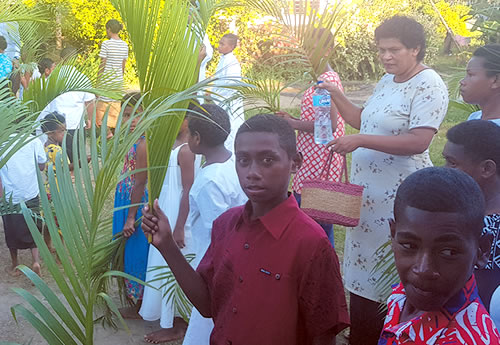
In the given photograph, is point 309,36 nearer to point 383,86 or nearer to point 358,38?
point 383,86

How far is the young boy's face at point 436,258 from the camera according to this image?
4.52 ft

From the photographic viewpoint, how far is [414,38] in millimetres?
3410

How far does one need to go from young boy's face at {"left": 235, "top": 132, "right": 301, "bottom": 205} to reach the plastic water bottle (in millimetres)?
1459

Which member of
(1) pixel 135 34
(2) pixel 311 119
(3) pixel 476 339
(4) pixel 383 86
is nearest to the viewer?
(3) pixel 476 339

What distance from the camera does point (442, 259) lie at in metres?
1.39

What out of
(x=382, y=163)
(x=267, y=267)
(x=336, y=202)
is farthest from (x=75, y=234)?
(x=382, y=163)

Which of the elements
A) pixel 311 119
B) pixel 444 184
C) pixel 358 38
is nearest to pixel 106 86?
pixel 311 119

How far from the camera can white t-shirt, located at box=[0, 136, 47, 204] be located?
5.28 metres

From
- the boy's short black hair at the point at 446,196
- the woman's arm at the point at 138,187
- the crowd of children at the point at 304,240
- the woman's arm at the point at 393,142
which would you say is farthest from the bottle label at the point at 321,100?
the boy's short black hair at the point at 446,196

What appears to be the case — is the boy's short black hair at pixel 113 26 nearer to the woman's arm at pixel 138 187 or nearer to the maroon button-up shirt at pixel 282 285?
the woman's arm at pixel 138 187

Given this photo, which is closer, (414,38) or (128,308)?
(414,38)

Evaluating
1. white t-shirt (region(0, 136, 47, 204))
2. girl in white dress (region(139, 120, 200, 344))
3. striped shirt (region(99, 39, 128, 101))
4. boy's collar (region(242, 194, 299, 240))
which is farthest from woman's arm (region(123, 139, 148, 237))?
striped shirt (region(99, 39, 128, 101))

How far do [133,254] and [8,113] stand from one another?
1.84m

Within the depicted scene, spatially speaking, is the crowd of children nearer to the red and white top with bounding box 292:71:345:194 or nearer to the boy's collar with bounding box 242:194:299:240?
the boy's collar with bounding box 242:194:299:240
